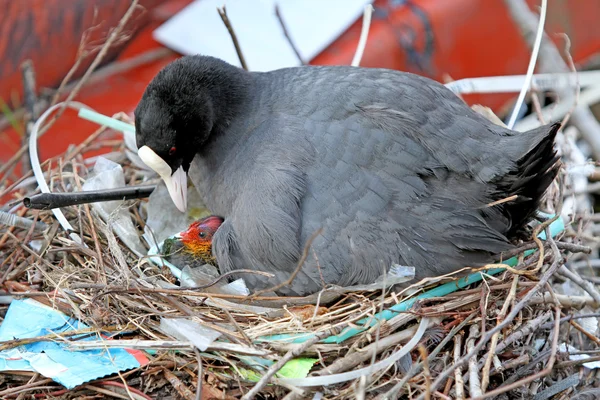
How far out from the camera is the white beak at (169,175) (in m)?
2.60

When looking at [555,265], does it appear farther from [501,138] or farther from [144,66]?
[144,66]

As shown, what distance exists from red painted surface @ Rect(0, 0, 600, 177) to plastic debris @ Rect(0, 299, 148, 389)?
1.32 meters

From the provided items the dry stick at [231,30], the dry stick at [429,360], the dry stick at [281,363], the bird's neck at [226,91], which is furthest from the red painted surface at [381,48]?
the dry stick at [281,363]

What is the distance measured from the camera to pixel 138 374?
2359mm

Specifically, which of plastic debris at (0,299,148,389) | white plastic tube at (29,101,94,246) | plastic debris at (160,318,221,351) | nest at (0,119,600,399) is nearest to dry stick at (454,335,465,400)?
nest at (0,119,600,399)

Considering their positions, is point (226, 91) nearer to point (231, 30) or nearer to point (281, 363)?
point (231, 30)

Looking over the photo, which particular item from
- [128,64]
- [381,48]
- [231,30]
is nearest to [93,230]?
[231,30]

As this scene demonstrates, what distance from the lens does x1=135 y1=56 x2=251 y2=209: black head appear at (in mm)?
2574

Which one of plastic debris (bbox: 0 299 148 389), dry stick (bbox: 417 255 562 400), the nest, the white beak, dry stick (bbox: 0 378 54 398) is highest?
the white beak

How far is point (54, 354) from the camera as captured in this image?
2396 mm

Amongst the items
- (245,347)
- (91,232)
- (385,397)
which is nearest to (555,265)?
(385,397)

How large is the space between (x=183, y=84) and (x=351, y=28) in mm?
1499

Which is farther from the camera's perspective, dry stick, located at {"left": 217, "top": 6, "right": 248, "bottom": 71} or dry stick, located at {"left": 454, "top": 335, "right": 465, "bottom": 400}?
dry stick, located at {"left": 217, "top": 6, "right": 248, "bottom": 71}

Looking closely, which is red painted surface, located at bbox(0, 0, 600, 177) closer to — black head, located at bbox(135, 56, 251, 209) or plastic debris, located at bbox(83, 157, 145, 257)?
plastic debris, located at bbox(83, 157, 145, 257)
